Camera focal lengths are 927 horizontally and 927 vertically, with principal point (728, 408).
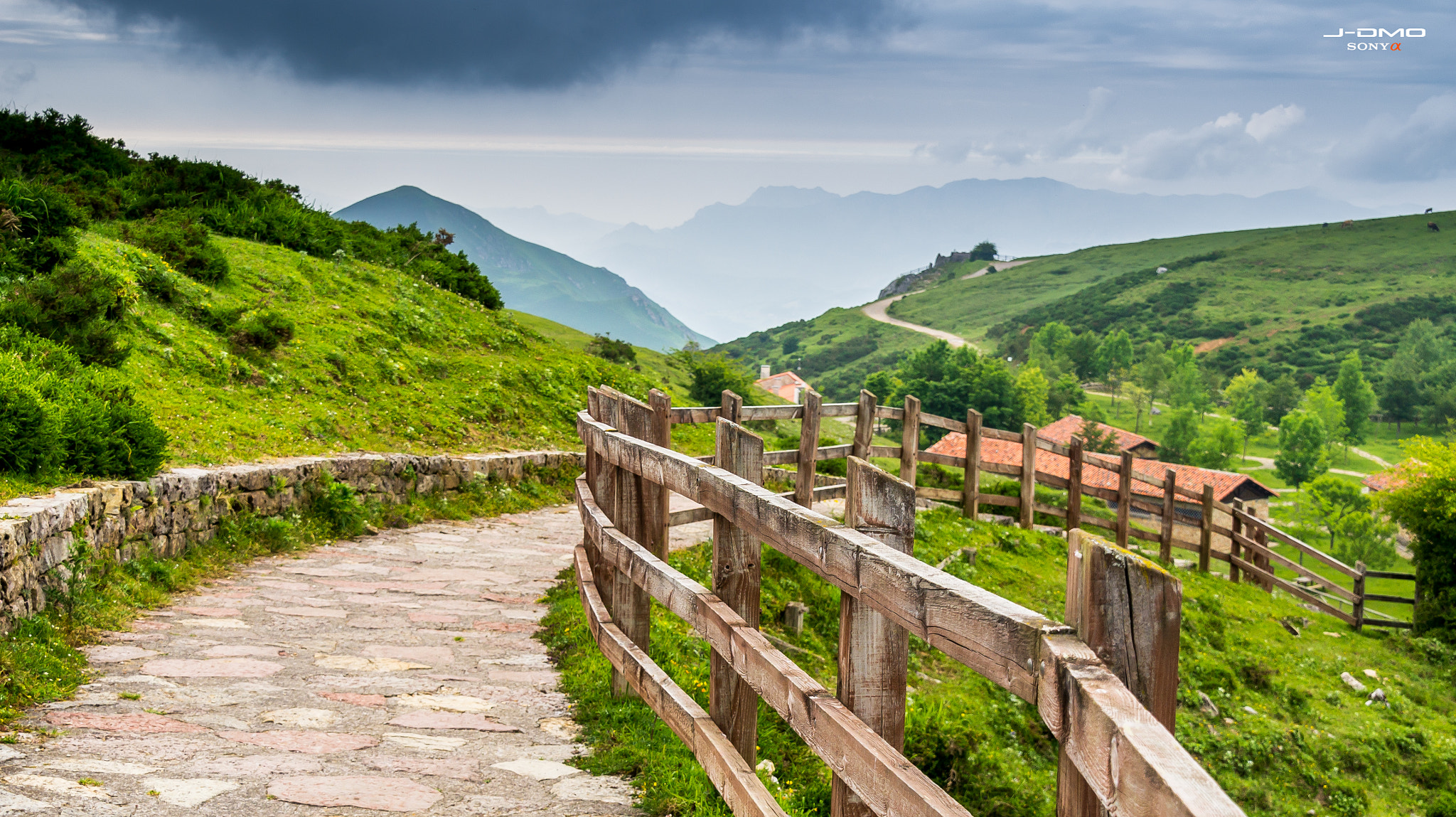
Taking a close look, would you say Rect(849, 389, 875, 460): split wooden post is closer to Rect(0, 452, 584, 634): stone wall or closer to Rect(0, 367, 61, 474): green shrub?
Rect(0, 452, 584, 634): stone wall

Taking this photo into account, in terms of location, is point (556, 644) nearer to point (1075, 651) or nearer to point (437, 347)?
point (1075, 651)

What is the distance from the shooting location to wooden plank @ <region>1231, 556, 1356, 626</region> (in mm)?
14719

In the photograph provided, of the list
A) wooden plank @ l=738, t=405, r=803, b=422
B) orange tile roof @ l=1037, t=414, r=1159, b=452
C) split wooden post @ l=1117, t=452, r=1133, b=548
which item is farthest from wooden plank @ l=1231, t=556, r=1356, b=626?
orange tile roof @ l=1037, t=414, r=1159, b=452

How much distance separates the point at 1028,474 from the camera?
12.5 m

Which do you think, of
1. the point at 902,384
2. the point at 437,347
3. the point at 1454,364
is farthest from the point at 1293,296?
the point at 437,347

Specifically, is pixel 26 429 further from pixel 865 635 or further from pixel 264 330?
pixel 264 330

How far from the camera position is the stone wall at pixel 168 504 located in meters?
4.89

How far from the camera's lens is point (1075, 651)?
154 centimetres

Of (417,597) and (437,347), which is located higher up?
(437,347)

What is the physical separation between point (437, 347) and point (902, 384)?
101586 mm

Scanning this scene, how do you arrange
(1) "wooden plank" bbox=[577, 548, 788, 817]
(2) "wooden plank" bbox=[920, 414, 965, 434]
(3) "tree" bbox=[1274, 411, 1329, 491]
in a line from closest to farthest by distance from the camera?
(1) "wooden plank" bbox=[577, 548, 788, 817], (2) "wooden plank" bbox=[920, 414, 965, 434], (3) "tree" bbox=[1274, 411, 1329, 491]

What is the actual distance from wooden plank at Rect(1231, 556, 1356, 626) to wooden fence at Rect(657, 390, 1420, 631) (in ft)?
0.07

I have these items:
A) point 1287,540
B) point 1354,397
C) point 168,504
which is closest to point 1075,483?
point 1287,540

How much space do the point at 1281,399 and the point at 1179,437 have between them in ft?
72.9
